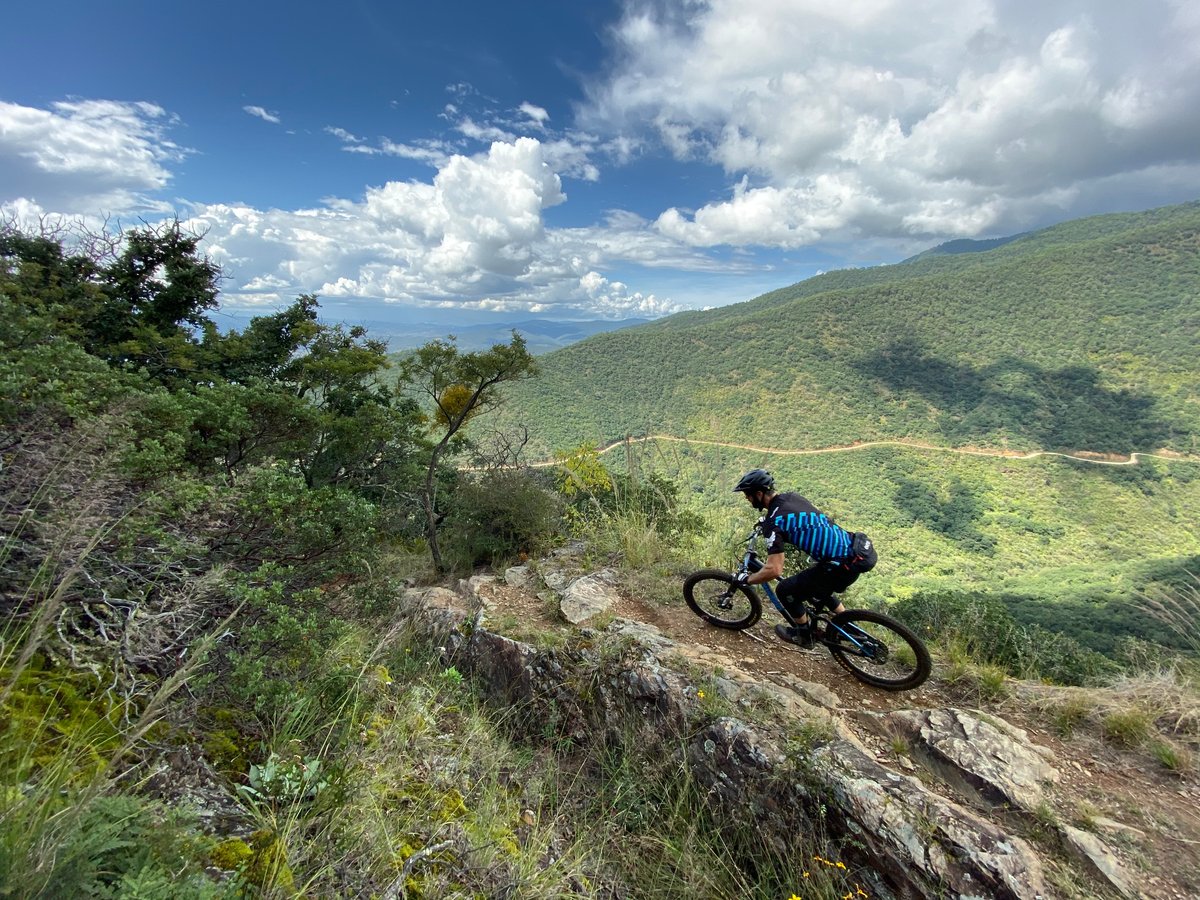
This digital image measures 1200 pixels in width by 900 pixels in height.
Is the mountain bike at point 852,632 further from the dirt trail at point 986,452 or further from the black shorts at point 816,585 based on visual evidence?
the dirt trail at point 986,452

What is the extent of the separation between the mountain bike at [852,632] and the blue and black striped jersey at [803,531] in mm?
184

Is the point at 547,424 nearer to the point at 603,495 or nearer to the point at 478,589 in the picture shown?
the point at 603,495

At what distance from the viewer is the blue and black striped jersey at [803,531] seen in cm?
389

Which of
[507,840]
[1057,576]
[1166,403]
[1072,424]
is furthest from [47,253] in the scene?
[1166,403]

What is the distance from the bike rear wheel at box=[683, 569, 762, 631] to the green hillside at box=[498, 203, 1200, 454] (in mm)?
45149

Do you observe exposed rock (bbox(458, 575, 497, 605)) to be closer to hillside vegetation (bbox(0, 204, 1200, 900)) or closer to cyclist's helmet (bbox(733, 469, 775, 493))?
hillside vegetation (bbox(0, 204, 1200, 900))

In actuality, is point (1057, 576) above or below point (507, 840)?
below

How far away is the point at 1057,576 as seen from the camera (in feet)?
110

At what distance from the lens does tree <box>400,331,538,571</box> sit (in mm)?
10562

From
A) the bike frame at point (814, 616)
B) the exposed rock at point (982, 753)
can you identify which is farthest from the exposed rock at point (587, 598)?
the exposed rock at point (982, 753)

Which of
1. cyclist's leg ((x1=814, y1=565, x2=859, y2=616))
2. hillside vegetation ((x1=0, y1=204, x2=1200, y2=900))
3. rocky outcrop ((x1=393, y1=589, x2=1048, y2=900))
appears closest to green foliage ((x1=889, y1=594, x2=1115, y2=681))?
hillside vegetation ((x1=0, y1=204, x2=1200, y2=900))

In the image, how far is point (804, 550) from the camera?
3.94 meters

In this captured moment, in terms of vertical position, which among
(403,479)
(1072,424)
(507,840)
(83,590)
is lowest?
(1072,424)

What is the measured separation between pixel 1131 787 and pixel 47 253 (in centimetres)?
2150
